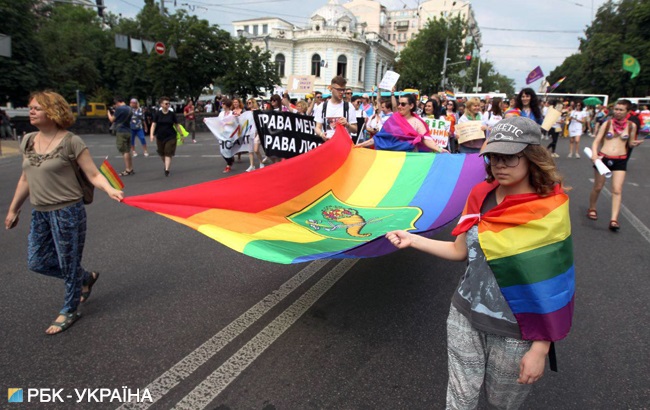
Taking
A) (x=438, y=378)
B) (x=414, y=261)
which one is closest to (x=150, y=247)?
(x=414, y=261)

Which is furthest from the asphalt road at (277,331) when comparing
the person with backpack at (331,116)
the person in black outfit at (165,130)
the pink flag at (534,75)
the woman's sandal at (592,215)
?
the pink flag at (534,75)

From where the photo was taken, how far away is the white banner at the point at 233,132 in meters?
10.8

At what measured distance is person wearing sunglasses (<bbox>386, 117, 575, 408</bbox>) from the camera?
155 cm

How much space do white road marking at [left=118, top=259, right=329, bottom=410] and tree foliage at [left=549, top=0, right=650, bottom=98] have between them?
51.6m

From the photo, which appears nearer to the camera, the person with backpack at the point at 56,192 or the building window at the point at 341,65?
the person with backpack at the point at 56,192

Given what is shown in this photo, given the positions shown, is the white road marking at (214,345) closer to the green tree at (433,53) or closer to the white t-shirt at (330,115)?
the white t-shirt at (330,115)

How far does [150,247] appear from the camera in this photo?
5.25 m

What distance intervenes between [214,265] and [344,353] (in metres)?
2.21

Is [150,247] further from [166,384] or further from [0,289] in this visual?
[166,384]

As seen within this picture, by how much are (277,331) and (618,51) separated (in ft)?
186

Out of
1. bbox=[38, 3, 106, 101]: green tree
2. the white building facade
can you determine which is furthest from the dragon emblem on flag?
the white building facade

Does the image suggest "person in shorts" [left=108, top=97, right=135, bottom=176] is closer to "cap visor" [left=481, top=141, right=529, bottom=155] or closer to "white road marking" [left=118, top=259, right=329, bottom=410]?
"white road marking" [left=118, top=259, right=329, bottom=410]

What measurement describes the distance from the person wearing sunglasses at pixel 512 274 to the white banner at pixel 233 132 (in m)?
9.63

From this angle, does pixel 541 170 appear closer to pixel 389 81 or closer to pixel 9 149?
pixel 389 81
